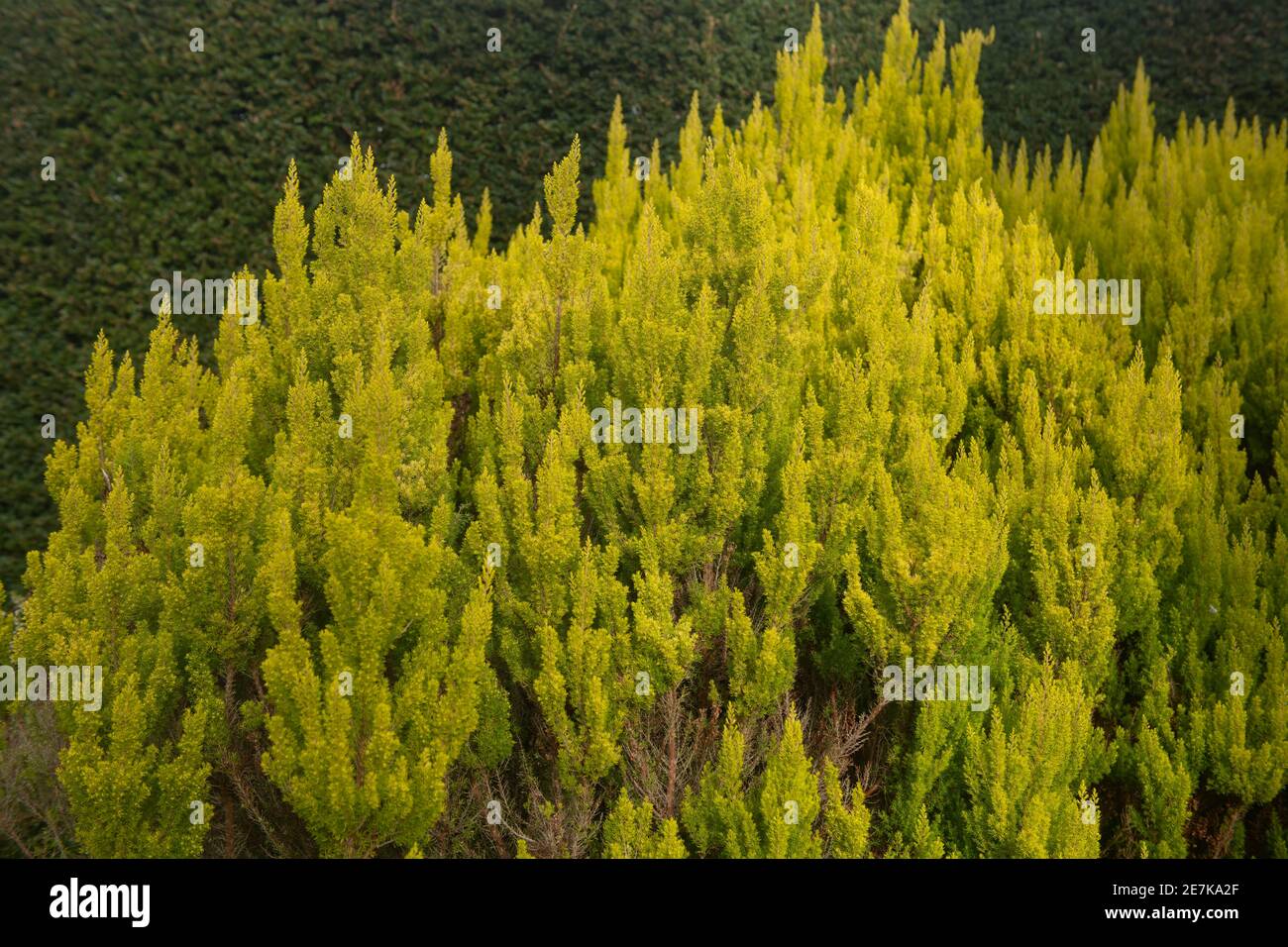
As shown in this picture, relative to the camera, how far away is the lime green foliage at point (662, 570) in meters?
2.92

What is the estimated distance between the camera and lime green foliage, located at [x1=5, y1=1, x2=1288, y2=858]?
9.58 ft

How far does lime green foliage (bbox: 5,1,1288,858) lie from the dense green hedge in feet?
9.73

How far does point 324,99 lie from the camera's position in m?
7.41

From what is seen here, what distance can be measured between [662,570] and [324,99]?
235 inches

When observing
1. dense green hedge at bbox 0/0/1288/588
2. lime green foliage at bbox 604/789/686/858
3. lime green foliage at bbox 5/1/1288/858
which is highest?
dense green hedge at bbox 0/0/1288/588

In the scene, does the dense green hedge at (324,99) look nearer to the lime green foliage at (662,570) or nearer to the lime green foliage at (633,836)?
the lime green foliage at (662,570)

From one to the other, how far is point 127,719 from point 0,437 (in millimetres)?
4552

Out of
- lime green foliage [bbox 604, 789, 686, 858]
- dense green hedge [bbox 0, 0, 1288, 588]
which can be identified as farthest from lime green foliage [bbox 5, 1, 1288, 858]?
dense green hedge [bbox 0, 0, 1288, 588]

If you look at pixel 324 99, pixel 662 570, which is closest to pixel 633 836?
pixel 662 570

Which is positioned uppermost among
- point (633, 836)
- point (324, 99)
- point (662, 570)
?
point (324, 99)

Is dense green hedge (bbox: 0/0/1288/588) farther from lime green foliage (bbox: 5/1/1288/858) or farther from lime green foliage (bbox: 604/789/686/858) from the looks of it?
lime green foliage (bbox: 604/789/686/858)

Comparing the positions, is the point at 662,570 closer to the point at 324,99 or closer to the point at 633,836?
the point at 633,836
